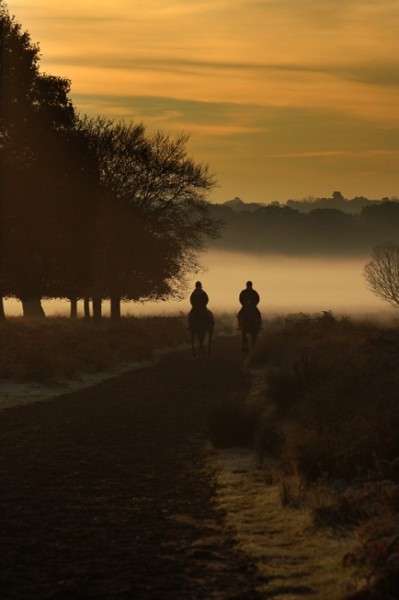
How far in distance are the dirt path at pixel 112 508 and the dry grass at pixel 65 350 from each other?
5101 millimetres

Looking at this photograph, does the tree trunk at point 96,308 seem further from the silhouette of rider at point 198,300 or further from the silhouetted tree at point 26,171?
the silhouette of rider at point 198,300

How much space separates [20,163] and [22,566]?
3021 centimetres

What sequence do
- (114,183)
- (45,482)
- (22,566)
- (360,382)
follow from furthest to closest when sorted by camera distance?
(114,183) < (360,382) < (45,482) < (22,566)

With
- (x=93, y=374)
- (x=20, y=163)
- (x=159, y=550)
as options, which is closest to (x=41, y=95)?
(x=20, y=163)

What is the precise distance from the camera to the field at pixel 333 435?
795cm

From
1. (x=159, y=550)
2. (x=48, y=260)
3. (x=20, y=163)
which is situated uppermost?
(x=20, y=163)

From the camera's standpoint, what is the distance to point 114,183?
4853cm

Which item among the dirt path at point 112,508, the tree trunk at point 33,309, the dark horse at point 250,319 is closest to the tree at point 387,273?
the tree trunk at point 33,309

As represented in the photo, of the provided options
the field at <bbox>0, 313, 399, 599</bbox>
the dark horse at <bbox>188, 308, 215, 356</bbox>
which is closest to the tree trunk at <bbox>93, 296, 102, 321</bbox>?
the dark horse at <bbox>188, 308, 215, 356</bbox>

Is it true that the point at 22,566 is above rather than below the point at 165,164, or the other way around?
below

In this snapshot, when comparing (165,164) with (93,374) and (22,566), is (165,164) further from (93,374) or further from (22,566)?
(22,566)

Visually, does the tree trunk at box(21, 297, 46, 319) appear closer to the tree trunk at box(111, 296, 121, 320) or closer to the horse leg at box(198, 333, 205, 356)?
the tree trunk at box(111, 296, 121, 320)

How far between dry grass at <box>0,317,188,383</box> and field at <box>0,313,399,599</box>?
0.06m

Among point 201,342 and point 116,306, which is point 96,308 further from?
point 201,342
